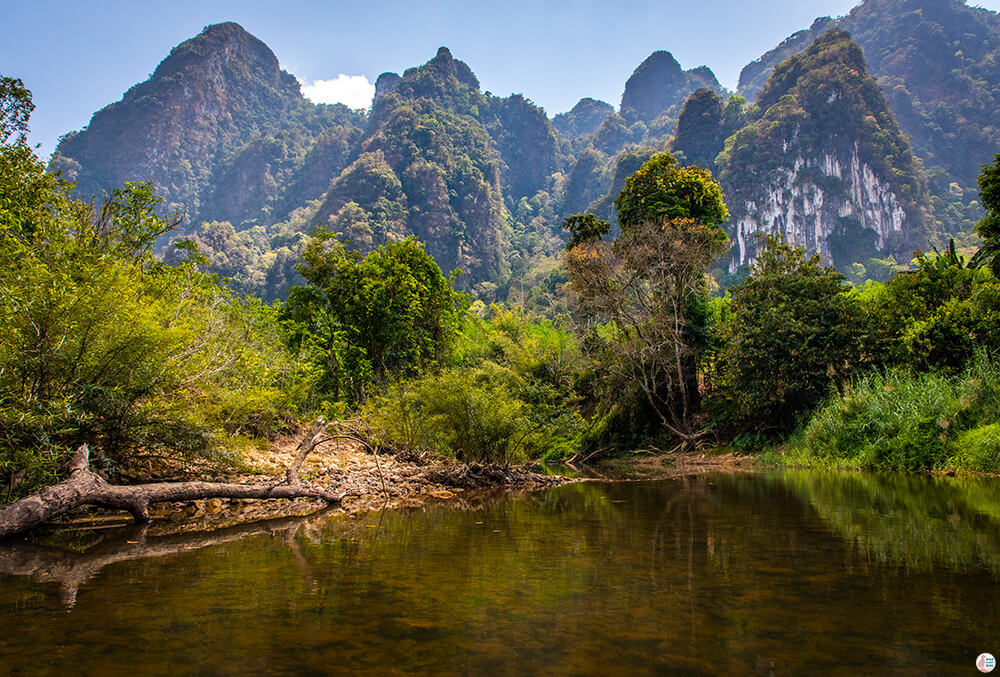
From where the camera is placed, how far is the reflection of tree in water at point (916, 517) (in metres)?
3.39

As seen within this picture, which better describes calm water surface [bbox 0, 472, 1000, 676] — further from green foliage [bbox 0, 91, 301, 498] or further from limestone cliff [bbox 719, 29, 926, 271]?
limestone cliff [bbox 719, 29, 926, 271]

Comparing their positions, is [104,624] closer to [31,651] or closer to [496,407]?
[31,651]

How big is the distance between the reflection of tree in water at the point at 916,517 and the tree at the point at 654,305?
30.6 ft

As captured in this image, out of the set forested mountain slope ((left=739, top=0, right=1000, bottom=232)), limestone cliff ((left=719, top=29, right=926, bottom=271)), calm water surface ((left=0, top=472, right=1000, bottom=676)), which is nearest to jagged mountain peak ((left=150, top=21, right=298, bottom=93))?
limestone cliff ((left=719, top=29, right=926, bottom=271))

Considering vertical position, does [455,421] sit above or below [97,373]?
below

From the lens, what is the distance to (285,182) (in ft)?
381

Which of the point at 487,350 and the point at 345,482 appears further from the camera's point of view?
the point at 487,350

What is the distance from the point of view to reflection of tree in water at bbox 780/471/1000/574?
339 centimetres

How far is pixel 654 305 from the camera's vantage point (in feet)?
58.7

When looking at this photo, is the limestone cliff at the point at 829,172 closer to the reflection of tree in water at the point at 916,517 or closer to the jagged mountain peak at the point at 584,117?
the reflection of tree in water at the point at 916,517

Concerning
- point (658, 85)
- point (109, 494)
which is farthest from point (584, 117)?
point (109, 494)

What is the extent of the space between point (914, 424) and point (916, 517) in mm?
6283

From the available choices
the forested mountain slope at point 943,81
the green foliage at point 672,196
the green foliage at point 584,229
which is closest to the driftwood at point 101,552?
the green foliage at point 584,229

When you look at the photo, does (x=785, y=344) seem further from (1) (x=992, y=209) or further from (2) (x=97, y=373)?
(2) (x=97, y=373)
